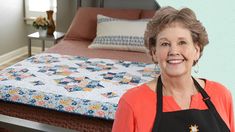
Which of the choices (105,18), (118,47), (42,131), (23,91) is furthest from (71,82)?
(105,18)

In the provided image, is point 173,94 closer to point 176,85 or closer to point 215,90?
point 176,85

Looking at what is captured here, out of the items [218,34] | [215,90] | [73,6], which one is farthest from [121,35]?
[215,90]

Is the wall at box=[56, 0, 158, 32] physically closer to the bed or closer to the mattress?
the bed

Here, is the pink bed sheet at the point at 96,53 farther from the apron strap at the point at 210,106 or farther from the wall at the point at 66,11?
the apron strap at the point at 210,106

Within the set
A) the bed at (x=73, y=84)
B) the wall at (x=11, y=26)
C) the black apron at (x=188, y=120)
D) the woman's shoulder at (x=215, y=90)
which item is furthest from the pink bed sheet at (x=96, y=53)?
the black apron at (x=188, y=120)

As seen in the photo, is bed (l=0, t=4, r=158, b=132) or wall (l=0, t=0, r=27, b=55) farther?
wall (l=0, t=0, r=27, b=55)

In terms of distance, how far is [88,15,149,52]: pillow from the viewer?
10.4 feet

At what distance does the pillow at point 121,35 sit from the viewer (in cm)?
318

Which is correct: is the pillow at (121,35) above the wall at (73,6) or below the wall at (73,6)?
below

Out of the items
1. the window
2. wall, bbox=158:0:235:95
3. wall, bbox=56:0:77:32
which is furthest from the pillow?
the window

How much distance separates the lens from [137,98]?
113 cm

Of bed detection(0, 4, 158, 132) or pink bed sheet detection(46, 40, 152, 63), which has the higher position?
pink bed sheet detection(46, 40, 152, 63)

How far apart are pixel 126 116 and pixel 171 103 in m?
0.17

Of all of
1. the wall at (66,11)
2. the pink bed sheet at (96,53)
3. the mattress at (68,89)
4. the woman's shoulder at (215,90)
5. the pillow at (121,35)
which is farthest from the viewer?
the wall at (66,11)
